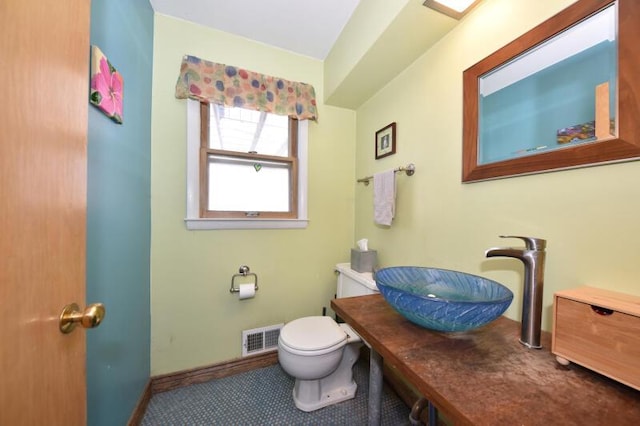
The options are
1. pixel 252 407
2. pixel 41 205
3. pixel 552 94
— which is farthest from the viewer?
pixel 252 407

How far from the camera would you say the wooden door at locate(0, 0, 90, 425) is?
0.38m

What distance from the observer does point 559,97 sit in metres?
0.83

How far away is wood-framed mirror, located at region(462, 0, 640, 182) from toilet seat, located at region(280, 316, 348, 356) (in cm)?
114

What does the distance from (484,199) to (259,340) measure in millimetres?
1749

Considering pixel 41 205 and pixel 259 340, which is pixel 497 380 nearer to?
pixel 41 205

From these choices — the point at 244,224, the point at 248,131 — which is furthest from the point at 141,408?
the point at 248,131

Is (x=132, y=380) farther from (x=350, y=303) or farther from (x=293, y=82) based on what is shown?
(x=293, y=82)

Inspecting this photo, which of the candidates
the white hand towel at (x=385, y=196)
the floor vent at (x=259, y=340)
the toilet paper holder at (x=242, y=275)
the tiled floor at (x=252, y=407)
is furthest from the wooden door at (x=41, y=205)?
the white hand towel at (x=385, y=196)

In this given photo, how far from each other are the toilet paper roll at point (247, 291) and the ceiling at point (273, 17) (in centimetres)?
185

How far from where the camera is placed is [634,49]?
2.15 ft

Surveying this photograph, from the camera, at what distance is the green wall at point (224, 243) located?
153 cm

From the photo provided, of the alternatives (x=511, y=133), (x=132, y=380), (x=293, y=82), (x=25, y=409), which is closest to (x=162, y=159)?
(x=293, y=82)

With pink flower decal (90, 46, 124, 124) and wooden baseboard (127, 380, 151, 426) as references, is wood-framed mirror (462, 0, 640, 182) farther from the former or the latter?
wooden baseboard (127, 380, 151, 426)

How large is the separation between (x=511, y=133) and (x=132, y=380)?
220 centimetres
